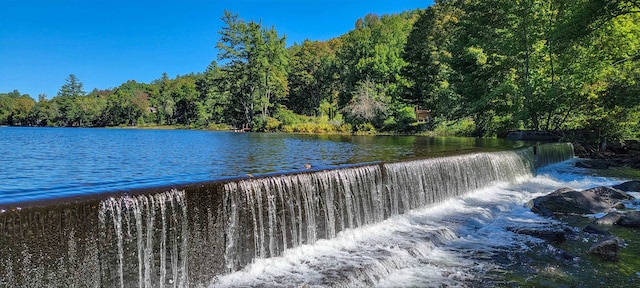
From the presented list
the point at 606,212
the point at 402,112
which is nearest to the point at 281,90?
the point at 402,112

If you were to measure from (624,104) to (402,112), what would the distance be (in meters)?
26.4

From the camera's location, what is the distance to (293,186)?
7.46 metres

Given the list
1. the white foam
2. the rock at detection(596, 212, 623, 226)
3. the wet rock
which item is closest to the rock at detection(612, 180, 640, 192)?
the rock at detection(596, 212, 623, 226)

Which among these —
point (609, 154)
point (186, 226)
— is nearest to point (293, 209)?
point (186, 226)

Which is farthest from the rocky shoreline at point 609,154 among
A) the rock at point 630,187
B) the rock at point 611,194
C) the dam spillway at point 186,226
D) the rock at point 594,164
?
the dam spillway at point 186,226

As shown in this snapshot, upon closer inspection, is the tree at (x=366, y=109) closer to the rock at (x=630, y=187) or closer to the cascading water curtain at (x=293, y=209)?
the rock at (x=630, y=187)

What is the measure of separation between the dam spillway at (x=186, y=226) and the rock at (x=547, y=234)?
2841 millimetres

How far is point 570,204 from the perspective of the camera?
412 inches

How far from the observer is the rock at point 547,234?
7.91 meters

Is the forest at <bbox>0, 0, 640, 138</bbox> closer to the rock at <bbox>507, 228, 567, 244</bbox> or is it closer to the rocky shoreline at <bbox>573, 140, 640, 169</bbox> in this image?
the rocky shoreline at <bbox>573, 140, 640, 169</bbox>

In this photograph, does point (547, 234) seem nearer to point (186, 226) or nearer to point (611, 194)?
point (611, 194)

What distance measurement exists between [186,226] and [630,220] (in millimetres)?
9628

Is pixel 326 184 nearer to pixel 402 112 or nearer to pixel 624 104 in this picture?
pixel 624 104

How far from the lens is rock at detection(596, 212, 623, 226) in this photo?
9211 millimetres
